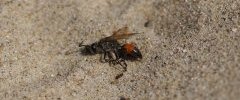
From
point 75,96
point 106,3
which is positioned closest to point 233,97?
point 75,96

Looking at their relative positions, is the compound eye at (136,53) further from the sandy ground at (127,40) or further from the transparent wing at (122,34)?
the transparent wing at (122,34)

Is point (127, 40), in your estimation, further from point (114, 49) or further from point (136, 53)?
point (136, 53)

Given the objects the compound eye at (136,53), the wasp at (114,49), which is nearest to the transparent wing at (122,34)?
the wasp at (114,49)

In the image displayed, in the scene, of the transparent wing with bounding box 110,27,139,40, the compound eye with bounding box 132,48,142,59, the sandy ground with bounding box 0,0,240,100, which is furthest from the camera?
the transparent wing with bounding box 110,27,139,40

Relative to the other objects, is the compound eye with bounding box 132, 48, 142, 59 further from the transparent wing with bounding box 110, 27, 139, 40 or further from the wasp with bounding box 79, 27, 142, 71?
the transparent wing with bounding box 110, 27, 139, 40

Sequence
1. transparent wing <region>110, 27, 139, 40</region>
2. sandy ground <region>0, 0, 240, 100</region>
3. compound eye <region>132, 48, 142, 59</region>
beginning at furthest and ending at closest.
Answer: transparent wing <region>110, 27, 139, 40</region>, compound eye <region>132, 48, 142, 59</region>, sandy ground <region>0, 0, 240, 100</region>

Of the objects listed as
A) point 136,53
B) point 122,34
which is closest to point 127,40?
point 122,34

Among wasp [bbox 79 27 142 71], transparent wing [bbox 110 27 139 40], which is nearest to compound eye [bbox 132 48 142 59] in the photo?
wasp [bbox 79 27 142 71]
